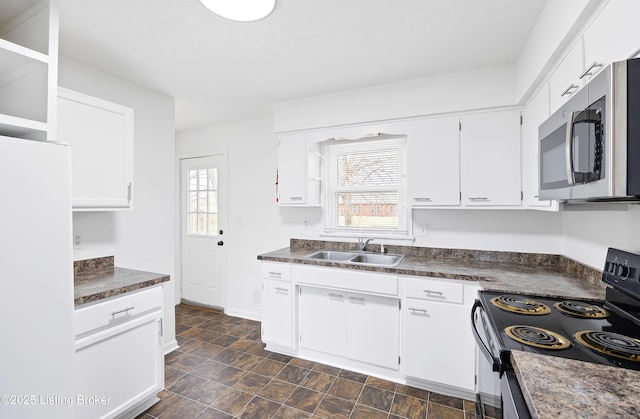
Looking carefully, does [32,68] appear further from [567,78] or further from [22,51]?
[567,78]

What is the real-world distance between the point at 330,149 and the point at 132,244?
2062 millimetres

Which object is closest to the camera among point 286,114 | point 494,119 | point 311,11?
point 311,11

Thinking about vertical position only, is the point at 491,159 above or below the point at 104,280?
above

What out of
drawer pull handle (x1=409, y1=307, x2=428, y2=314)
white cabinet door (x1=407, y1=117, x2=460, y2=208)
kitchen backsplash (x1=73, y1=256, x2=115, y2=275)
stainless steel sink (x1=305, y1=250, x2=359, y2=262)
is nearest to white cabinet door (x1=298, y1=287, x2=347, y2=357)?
stainless steel sink (x1=305, y1=250, x2=359, y2=262)

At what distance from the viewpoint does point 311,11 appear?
1.63m

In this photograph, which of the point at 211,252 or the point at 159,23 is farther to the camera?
the point at 211,252

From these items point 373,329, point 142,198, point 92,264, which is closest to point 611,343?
point 373,329

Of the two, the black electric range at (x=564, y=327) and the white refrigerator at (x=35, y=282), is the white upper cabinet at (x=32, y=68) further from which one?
the black electric range at (x=564, y=327)

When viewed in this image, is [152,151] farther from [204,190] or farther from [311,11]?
[311,11]

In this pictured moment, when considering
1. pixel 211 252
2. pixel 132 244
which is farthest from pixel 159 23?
pixel 211 252

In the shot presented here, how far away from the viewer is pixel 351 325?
247 cm

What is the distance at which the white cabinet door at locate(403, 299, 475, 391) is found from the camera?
6.80ft

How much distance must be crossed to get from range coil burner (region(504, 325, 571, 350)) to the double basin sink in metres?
1.44

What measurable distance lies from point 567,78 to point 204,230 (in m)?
3.90
